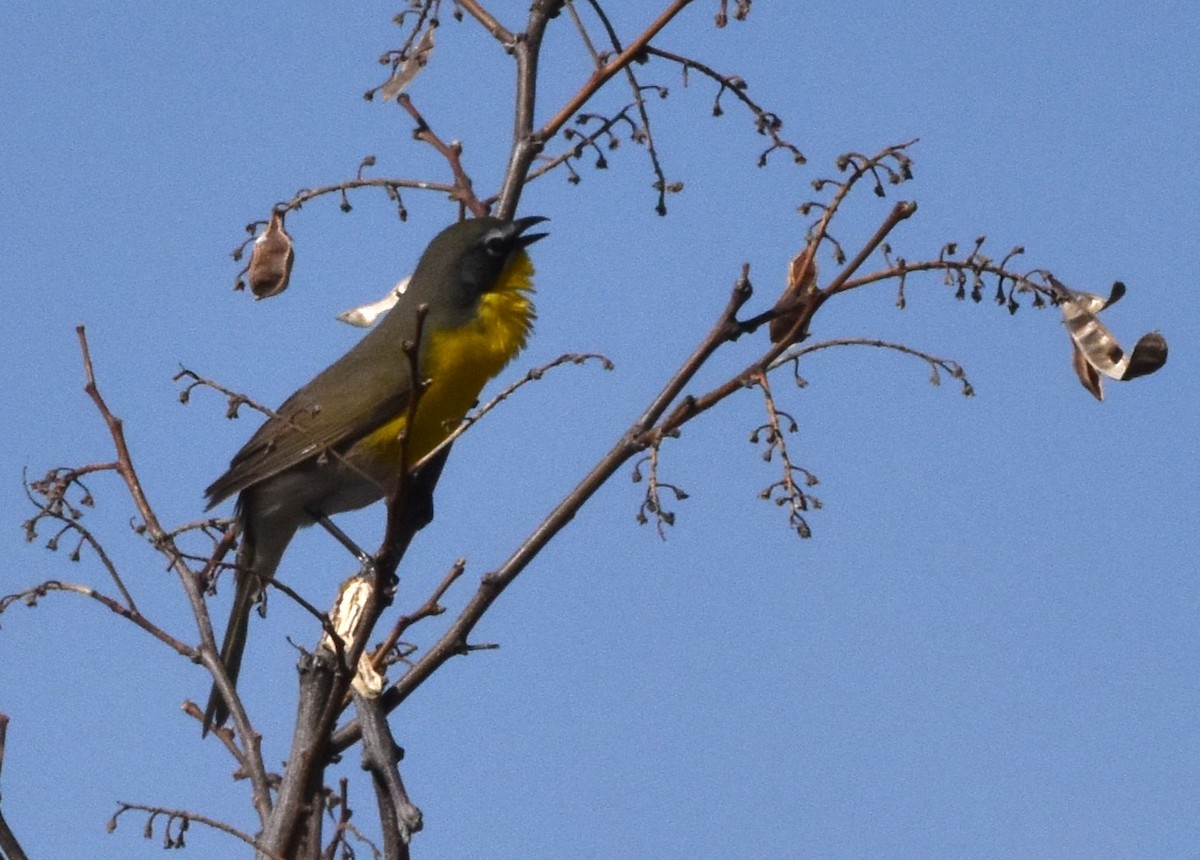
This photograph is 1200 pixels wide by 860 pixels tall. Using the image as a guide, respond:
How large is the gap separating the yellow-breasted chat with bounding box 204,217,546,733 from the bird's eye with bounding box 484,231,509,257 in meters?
0.01

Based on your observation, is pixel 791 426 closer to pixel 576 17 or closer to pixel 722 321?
pixel 722 321

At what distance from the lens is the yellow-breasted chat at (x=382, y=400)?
568cm

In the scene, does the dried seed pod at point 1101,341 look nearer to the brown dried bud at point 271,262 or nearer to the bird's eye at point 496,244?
the brown dried bud at point 271,262

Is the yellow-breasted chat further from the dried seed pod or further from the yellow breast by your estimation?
the dried seed pod

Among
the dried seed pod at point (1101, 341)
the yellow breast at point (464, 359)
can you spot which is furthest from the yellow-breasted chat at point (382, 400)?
the dried seed pod at point (1101, 341)

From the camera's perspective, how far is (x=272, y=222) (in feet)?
14.9

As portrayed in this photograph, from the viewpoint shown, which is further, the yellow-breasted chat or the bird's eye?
the yellow-breasted chat

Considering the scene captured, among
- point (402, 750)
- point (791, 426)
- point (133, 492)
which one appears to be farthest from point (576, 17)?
point (402, 750)

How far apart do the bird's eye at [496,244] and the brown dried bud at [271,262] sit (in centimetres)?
98

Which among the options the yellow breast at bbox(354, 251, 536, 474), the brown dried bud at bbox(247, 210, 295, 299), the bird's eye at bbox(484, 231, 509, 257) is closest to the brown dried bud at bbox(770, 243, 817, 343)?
the brown dried bud at bbox(247, 210, 295, 299)

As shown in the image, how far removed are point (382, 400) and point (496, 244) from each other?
775 mm

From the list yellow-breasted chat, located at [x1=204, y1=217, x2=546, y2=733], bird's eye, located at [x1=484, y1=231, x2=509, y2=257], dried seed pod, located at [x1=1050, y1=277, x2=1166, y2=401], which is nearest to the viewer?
dried seed pod, located at [x1=1050, y1=277, x2=1166, y2=401]

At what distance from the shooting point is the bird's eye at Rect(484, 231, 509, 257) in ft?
17.8

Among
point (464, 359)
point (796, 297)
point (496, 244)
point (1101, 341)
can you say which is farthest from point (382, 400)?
point (1101, 341)
